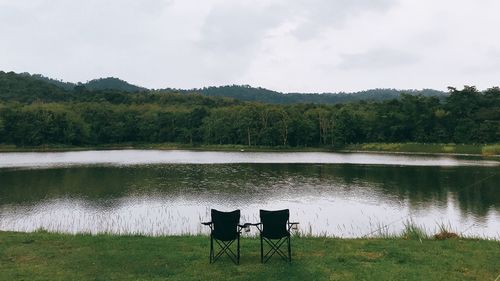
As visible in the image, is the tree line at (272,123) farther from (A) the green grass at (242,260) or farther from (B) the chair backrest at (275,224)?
(B) the chair backrest at (275,224)

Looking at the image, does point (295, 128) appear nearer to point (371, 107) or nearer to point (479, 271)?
point (371, 107)

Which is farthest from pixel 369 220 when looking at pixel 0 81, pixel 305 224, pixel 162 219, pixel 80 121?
pixel 0 81

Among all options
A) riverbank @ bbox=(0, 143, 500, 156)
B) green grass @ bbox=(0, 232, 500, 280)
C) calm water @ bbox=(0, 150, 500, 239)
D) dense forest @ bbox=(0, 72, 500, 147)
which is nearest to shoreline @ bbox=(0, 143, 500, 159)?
riverbank @ bbox=(0, 143, 500, 156)

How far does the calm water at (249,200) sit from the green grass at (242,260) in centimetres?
303

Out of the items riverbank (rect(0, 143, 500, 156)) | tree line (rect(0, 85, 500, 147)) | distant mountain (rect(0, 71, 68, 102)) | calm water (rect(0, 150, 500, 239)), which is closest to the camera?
calm water (rect(0, 150, 500, 239))

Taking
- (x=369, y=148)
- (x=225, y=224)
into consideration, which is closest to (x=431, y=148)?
(x=369, y=148)

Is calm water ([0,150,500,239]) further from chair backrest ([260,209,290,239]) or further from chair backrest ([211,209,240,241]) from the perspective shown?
chair backrest ([211,209,240,241])

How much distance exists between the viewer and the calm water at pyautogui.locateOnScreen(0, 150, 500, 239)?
646 inches

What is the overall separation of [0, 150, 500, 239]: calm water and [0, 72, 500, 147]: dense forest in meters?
43.4

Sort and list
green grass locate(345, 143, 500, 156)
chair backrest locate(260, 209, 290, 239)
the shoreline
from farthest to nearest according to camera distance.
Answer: the shoreline, green grass locate(345, 143, 500, 156), chair backrest locate(260, 209, 290, 239)

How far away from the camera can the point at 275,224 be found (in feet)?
28.6

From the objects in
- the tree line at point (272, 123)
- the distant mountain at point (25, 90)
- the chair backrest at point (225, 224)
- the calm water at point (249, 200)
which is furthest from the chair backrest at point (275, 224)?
the distant mountain at point (25, 90)

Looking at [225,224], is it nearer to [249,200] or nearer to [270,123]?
[249,200]

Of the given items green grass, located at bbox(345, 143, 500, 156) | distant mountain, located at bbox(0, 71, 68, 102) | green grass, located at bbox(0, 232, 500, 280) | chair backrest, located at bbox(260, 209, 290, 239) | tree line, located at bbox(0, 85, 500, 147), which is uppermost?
distant mountain, located at bbox(0, 71, 68, 102)
